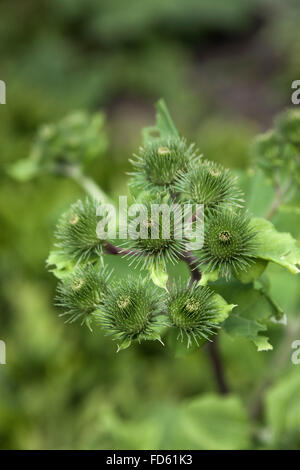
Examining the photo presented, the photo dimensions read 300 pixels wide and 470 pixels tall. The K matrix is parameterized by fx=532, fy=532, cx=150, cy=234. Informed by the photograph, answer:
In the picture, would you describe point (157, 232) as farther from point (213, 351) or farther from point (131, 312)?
point (213, 351)

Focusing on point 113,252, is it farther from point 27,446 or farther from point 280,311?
point 27,446

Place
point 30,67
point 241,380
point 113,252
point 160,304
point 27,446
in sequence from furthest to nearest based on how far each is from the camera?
point 30,67 < point 241,380 < point 27,446 < point 113,252 < point 160,304

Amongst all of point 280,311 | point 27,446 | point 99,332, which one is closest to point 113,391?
point 99,332

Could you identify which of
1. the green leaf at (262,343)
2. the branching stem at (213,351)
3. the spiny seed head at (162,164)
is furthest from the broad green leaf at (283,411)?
the spiny seed head at (162,164)

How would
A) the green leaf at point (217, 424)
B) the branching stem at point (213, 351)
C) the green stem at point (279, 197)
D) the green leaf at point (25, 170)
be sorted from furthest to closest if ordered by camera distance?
1. the green leaf at point (25, 170)
2. the green leaf at point (217, 424)
3. the green stem at point (279, 197)
4. the branching stem at point (213, 351)

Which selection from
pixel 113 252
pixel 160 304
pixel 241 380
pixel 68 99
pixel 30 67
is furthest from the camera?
pixel 30 67

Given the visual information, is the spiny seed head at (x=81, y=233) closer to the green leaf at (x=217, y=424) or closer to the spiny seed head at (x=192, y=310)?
the spiny seed head at (x=192, y=310)
